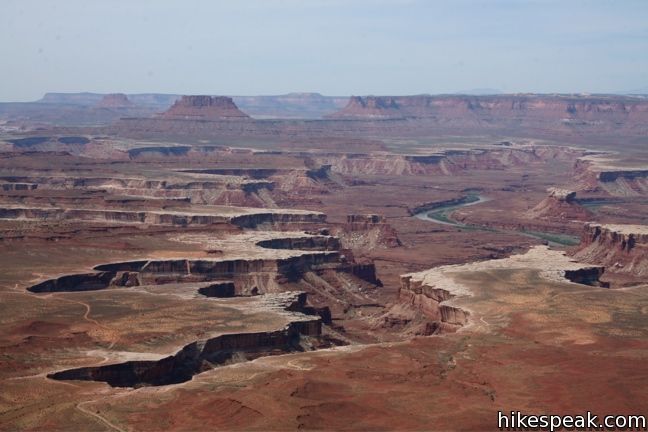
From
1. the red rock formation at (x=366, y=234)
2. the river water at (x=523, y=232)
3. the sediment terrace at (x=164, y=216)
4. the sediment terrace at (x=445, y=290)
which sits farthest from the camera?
the river water at (x=523, y=232)

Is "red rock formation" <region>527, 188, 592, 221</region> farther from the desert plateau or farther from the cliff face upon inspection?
the cliff face

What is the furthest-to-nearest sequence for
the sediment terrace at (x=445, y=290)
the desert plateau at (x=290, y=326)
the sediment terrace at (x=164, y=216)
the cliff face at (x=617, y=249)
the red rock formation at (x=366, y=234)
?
1. the red rock formation at (x=366, y=234)
2. the sediment terrace at (x=164, y=216)
3. the cliff face at (x=617, y=249)
4. the sediment terrace at (x=445, y=290)
5. the desert plateau at (x=290, y=326)

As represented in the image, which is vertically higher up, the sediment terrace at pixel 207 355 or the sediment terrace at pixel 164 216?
the sediment terrace at pixel 207 355

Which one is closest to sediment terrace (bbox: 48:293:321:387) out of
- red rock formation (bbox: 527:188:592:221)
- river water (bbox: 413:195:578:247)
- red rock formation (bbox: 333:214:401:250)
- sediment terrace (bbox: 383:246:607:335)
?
sediment terrace (bbox: 383:246:607:335)

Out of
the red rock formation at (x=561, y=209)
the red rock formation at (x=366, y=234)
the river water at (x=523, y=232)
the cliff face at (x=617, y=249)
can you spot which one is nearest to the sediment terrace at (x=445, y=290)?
the cliff face at (x=617, y=249)

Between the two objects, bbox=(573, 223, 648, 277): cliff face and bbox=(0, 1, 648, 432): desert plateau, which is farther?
bbox=(573, 223, 648, 277): cliff face

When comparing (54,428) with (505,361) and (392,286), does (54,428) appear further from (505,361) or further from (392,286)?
(392,286)

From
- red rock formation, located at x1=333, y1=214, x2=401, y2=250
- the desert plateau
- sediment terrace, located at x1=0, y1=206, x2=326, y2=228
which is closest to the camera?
the desert plateau

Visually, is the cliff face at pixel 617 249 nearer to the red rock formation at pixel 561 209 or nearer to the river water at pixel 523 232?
the river water at pixel 523 232

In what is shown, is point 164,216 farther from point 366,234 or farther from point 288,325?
point 288,325
